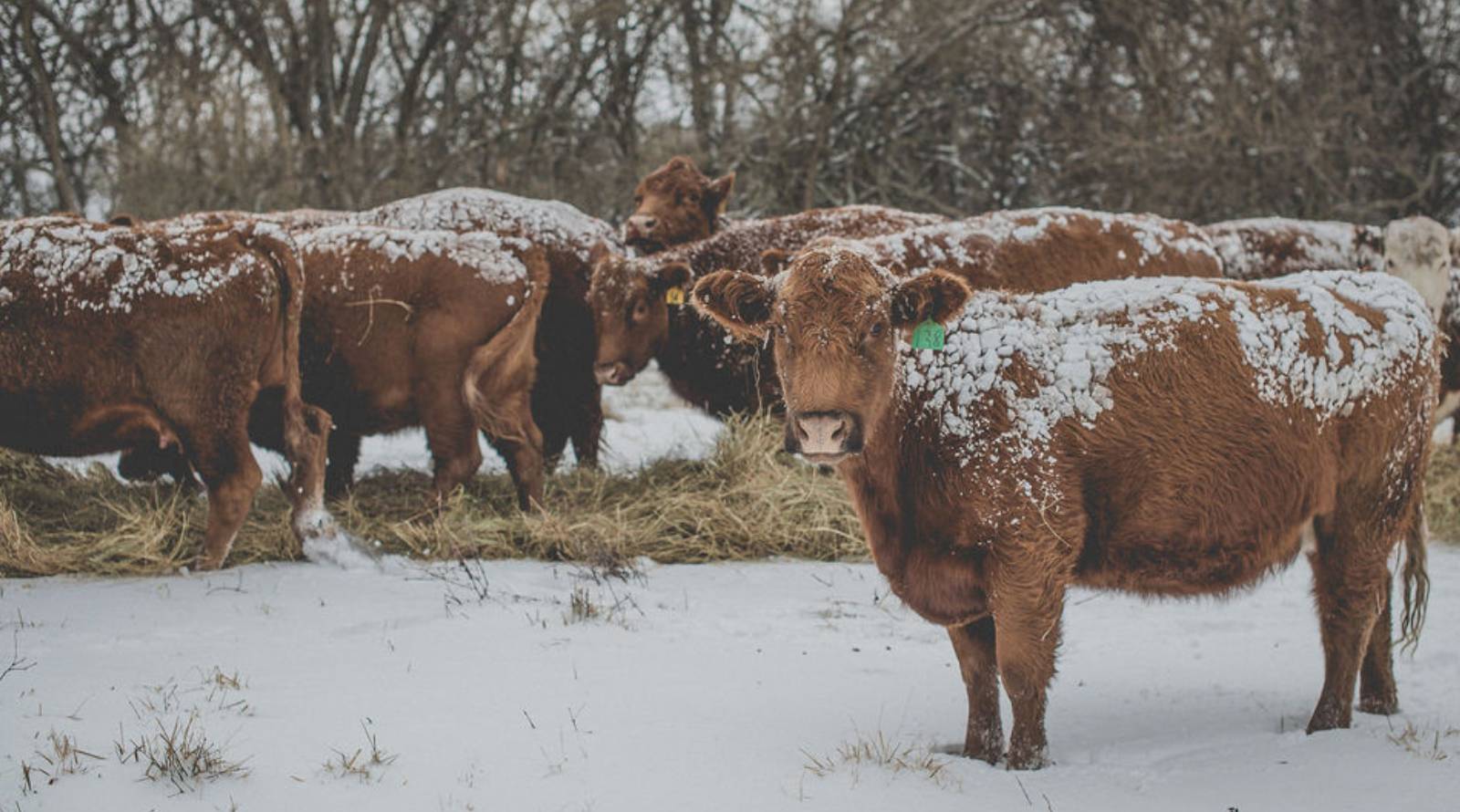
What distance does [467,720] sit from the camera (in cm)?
390

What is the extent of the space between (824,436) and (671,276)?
4.31m

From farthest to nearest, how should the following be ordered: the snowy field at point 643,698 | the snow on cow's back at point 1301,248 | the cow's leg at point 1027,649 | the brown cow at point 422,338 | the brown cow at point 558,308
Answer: the snow on cow's back at point 1301,248 < the brown cow at point 558,308 < the brown cow at point 422,338 < the cow's leg at point 1027,649 < the snowy field at point 643,698

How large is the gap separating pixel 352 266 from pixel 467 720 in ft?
11.4

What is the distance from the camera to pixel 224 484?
18.5 feet

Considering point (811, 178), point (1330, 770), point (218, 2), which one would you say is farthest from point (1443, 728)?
point (218, 2)

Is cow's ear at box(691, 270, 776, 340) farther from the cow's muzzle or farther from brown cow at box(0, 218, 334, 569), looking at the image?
brown cow at box(0, 218, 334, 569)

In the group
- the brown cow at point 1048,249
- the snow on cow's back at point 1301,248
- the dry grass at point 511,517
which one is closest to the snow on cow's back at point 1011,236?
the brown cow at point 1048,249

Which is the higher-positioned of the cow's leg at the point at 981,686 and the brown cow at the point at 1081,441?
the brown cow at the point at 1081,441

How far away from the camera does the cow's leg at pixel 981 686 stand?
12.9ft

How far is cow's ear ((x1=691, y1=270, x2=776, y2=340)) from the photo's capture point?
4016 mm

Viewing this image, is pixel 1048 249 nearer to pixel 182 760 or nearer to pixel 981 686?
pixel 981 686

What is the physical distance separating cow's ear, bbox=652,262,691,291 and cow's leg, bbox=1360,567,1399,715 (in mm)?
4446

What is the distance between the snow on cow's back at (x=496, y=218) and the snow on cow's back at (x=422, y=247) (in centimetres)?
149

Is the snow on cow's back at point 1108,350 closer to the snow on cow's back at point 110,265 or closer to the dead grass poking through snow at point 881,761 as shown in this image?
the dead grass poking through snow at point 881,761
